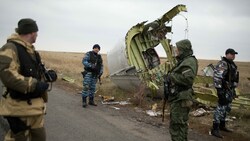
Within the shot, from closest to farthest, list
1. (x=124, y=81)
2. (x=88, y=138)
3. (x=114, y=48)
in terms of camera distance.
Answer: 1. (x=88, y=138)
2. (x=124, y=81)
3. (x=114, y=48)

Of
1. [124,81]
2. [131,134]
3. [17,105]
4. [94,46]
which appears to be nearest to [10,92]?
[17,105]

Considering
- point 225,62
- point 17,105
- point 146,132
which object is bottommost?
point 146,132

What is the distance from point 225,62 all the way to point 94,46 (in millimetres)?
4448

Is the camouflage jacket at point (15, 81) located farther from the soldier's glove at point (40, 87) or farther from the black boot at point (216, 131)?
the black boot at point (216, 131)

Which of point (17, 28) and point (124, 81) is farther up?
point (17, 28)

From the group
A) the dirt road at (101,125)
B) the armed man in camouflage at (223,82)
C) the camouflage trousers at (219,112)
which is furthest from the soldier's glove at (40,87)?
the camouflage trousers at (219,112)

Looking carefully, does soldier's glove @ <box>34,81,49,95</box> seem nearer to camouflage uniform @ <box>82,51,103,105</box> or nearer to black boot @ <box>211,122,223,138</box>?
black boot @ <box>211,122,223,138</box>

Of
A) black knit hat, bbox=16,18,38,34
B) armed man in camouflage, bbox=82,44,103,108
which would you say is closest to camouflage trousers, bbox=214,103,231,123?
armed man in camouflage, bbox=82,44,103,108

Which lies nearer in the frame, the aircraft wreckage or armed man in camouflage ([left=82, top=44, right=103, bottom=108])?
armed man in camouflage ([left=82, top=44, right=103, bottom=108])

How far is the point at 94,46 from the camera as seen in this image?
34.6 ft

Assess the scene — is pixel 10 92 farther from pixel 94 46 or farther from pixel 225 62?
pixel 94 46

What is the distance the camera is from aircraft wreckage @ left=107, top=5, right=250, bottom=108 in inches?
464

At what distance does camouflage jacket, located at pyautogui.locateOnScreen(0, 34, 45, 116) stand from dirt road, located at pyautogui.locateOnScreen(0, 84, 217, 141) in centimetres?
251

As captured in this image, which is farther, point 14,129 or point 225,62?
point 225,62
